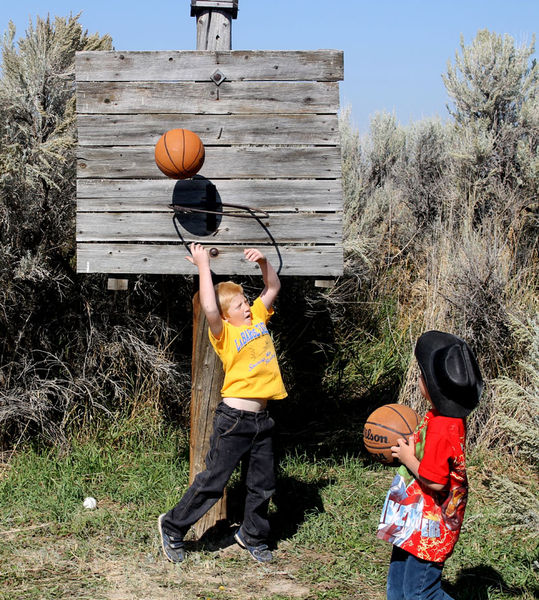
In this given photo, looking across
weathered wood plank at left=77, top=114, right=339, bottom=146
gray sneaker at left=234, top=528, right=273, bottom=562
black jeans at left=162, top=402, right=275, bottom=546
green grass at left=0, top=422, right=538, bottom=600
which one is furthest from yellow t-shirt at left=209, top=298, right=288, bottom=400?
weathered wood plank at left=77, top=114, right=339, bottom=146

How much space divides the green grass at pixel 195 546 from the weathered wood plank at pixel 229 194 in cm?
210

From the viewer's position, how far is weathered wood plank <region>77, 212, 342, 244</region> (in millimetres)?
4703

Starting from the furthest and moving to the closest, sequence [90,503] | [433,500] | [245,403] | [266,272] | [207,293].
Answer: [90,503] < [266,272] < [245,403] < [207,293] < [433,500]

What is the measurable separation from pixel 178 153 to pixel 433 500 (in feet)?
7.95

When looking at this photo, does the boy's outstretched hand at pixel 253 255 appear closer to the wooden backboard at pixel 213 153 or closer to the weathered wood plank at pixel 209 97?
the wooden backboard at pixel 213 153

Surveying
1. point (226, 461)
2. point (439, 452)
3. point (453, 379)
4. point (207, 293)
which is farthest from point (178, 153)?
point (439, 452)

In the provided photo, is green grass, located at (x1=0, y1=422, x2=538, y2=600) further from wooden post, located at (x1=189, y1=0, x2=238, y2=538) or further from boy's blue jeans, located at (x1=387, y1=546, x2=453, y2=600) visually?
boy's blue jeans, located at (x1=387, y1=546, x2=453, y2=600)

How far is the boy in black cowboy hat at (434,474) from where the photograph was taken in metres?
3.22

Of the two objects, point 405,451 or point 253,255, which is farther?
point 253,255

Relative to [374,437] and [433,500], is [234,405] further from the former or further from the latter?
[433,500]

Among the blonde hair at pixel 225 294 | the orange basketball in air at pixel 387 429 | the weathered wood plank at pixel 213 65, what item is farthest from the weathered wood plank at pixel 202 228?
the orange basketball in air at pixel 387 429

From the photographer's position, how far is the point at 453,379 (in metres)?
3.21

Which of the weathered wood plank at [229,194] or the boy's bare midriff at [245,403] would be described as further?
the weathered wood plank at [229,194]

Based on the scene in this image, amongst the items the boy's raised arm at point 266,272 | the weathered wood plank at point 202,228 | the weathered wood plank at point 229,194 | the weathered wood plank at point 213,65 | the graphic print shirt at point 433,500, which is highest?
the weathered wood plank at point 213,65
